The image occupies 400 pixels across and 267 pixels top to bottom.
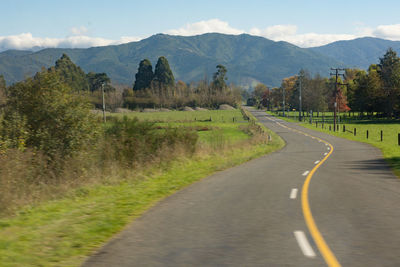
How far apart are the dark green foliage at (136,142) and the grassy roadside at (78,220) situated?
8.71 ft

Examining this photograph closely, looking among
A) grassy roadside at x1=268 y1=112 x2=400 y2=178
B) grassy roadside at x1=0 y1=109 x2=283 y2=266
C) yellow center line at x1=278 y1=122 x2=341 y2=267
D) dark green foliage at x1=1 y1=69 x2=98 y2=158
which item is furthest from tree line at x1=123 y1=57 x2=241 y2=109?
yellow center line at x1=278 y1=122 x2=341 y2=267

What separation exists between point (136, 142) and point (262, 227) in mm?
11629

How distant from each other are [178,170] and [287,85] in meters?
161

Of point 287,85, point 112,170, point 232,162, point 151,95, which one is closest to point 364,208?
point 112,170

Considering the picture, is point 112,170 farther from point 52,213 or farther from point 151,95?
point 151,95

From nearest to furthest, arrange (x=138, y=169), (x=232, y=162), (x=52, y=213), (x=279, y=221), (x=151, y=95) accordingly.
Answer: (x=279, y=221), (x=52, y=213), (x=138, y=169), (x=232, y=162), (x=151, y=95)

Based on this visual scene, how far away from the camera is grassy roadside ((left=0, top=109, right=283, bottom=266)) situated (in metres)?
6.03

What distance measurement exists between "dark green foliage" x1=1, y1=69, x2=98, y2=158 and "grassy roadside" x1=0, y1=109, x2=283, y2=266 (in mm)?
3630

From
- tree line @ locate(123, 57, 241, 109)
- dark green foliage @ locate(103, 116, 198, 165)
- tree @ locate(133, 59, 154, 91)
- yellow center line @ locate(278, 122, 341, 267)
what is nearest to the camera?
yellow center line @ locate(278, 122, 341, 267)

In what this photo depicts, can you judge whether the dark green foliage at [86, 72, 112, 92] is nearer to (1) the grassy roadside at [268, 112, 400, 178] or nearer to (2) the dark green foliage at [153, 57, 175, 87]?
(2) the dark green foliage at [153, 57, 175, 87]

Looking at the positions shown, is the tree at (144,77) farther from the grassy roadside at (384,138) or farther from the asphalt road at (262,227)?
the asphalt road at (262,227)

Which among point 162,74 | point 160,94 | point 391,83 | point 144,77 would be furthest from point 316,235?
point 162,74

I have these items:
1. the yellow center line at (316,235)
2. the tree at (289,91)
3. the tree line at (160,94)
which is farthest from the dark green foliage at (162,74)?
the yellow center line at (316,235)

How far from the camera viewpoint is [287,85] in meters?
173
